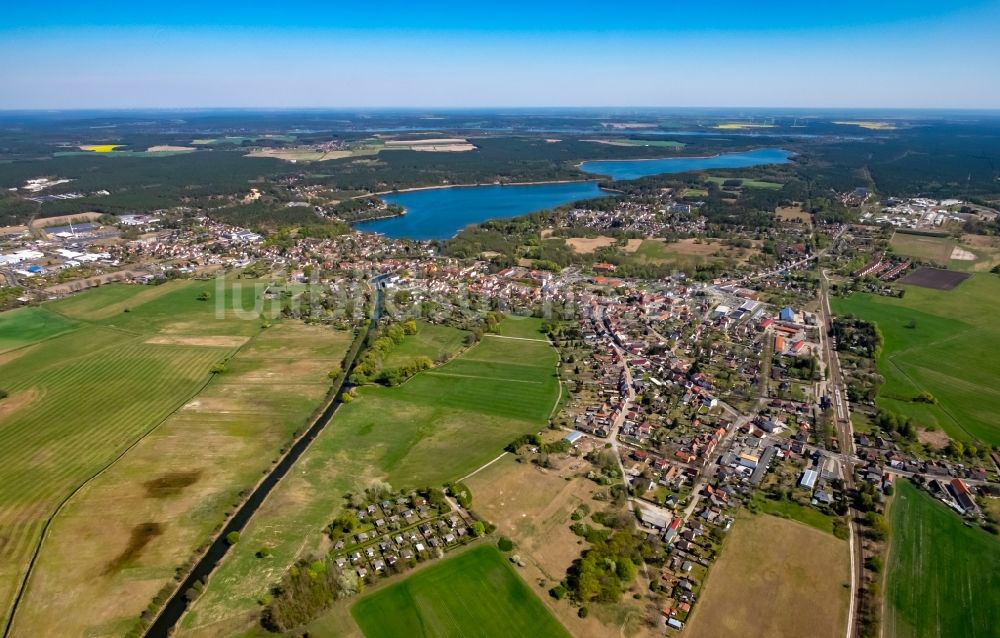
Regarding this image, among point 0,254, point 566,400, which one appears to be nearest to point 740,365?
point 566,400

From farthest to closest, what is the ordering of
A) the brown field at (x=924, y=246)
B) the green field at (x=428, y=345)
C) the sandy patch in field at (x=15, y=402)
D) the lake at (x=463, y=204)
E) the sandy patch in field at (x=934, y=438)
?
the lake at (x=463, y=204), the brown field at (x=924, y=246), the green field at (x=428, y=345), the sandy patch in field at (x=15, y=402), the sandy patch in field at (x=934, y=438)

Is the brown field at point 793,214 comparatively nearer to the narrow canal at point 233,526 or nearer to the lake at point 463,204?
the lake at point 463,204

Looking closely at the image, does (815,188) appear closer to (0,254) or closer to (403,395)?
(403,395)

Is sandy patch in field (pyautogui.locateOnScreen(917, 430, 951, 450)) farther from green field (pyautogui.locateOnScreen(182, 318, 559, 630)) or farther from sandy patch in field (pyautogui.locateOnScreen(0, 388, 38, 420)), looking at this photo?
sandy patch in field (pyautogui.locateOnScreen(0, 388, 38, 420))

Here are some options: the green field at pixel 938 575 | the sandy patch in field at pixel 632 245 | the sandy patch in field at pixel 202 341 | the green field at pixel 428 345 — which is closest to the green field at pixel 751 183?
the sandy patch in field at pixel 632 245

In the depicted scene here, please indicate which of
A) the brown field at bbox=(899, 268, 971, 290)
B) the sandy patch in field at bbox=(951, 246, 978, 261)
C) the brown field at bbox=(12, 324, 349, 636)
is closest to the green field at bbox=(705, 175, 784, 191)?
the sandy patch in field at bbox=(951, 246, 978, 261)

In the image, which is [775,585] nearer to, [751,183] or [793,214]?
[793,214]
